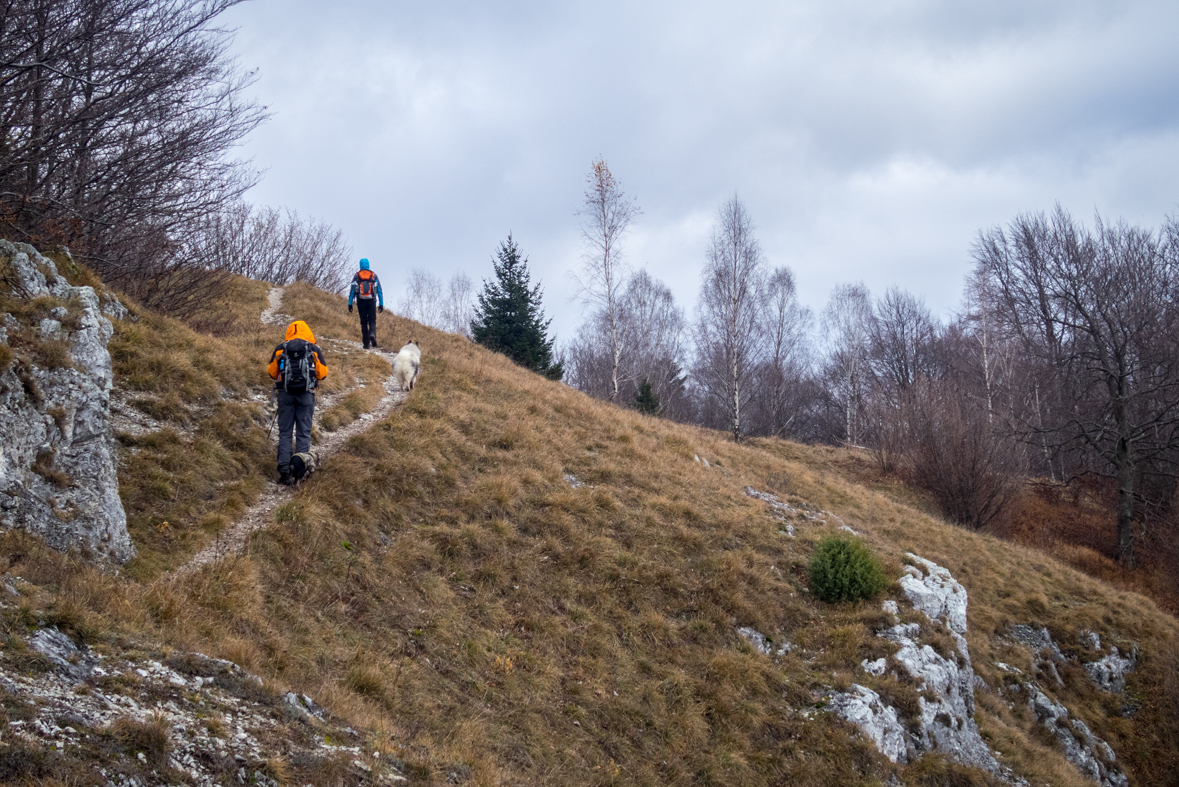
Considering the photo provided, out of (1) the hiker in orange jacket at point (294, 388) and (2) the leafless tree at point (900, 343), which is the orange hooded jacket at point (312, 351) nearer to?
(1) the hiker in orange jacket at point (294, 388)

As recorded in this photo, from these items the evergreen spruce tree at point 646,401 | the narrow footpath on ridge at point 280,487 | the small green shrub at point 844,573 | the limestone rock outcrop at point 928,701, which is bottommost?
the limestone rock outcrop at point 928,701

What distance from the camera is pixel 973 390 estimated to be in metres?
30.2

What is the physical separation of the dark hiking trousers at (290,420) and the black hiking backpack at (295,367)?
13cm

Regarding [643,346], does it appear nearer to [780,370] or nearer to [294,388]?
[780,370]

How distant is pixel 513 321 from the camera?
73.3 ft

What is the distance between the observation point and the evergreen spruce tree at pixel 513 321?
22.0 m

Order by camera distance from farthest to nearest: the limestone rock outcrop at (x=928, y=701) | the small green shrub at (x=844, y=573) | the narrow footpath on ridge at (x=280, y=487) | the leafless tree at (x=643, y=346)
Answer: the leafless tree at (x=643, y=346), the small green shrub at (x=844, y=573), the limestone rock outcrop at (x=928, y=701), the narrow footpath on ridge at (x=280, y=487)

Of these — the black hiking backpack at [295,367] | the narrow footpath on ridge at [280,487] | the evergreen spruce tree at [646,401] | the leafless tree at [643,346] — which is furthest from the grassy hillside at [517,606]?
the leafless tree at [643,346]

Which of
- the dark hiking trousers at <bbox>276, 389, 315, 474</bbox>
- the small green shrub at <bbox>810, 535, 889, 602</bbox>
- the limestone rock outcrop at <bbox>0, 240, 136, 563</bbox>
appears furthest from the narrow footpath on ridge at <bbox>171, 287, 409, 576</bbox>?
the small green shrub at <bbox>810, 535, 889, 602</bbox>

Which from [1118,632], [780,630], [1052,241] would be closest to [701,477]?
[780,630]

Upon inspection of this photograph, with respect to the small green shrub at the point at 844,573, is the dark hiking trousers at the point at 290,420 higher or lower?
higher

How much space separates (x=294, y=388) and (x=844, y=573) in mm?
8167

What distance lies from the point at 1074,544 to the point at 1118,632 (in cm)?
978

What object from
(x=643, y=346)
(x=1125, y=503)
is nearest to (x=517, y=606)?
(x=1125, y=503)
